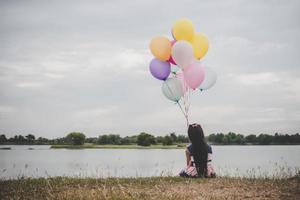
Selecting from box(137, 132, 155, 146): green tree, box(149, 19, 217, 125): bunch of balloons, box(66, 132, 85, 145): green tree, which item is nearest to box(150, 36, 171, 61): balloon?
box(149, 19, 217, 125): bunch of balloons

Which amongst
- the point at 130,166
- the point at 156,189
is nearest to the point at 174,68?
the point at 156,189

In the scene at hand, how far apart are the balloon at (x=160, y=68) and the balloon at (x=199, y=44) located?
2.93 ft

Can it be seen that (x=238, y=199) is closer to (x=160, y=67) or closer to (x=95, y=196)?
(x=95, y=196)

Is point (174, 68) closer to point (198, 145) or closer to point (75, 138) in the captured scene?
→ point (198, 145)

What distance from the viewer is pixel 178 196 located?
268 inches

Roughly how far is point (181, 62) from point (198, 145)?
234 cm

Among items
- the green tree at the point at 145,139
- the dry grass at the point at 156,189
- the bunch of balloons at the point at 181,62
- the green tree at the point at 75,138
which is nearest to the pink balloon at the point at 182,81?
the bunch of balloons at the point at 181,62

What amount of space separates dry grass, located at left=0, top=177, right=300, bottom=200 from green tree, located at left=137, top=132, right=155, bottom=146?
8406 cm

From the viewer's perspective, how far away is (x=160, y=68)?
9.86 m

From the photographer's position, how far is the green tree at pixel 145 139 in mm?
93500

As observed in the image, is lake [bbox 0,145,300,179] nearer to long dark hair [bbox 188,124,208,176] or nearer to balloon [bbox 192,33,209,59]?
long dark hair [bbox 188,124,208,176]

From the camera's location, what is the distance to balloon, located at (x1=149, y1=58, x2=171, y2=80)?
9867 mm

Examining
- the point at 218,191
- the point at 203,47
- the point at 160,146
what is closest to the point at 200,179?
the point at 218,191

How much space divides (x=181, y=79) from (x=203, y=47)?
110 centimetres
